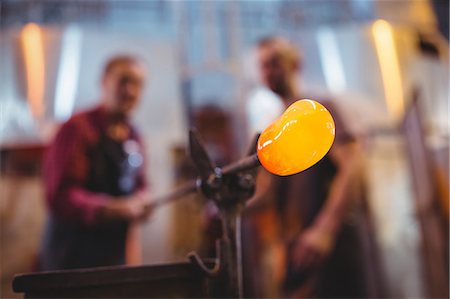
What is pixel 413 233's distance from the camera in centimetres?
235

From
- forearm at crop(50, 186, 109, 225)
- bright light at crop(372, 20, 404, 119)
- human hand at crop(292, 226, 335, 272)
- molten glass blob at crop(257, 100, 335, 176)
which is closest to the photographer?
molten glass blob at crop(257, 100, 335, 176)

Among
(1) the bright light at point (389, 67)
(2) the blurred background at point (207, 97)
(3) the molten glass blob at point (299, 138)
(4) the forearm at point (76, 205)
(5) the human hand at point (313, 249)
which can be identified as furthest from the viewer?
(1) the bright light at point (389, 67)

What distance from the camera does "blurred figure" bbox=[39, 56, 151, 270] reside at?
110 centimetres

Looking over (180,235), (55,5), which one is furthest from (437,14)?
(55,5)

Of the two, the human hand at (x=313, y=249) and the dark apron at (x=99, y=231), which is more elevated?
the dark apron at (x=99, y=231)

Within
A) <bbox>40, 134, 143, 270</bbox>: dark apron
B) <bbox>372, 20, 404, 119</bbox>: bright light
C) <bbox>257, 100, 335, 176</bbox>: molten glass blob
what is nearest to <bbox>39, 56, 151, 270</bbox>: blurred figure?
<bbox>40, 134, 143, 270</bbox>: dark apron

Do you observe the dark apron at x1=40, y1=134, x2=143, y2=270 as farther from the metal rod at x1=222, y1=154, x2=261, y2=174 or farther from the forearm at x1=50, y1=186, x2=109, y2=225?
the metal rod at x1=222, y1=154, x2=261, y2=174

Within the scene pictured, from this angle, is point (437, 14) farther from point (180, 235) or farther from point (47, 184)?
point (180, 235)

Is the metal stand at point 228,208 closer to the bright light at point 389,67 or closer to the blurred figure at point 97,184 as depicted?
the blurred figure at point 97,184

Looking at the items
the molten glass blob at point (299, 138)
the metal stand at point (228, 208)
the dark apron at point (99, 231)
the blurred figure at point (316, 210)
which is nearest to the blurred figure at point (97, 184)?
the dark apron at point (99, 231)

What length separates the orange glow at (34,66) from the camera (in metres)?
2.04

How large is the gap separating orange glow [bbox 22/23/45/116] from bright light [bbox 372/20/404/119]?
184cm

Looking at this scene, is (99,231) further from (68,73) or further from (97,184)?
(68,73)

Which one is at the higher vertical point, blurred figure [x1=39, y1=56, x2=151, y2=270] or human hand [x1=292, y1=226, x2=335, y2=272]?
blurred figure [x1=39, y1=56, x2=151, y2=270]
